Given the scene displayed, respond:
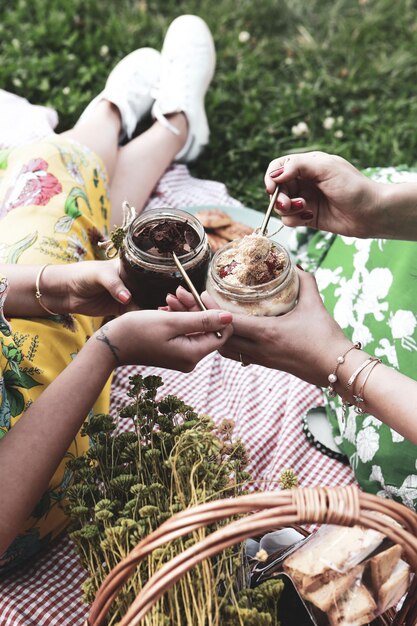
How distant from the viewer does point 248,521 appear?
0.99 metres

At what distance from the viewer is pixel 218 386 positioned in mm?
2195

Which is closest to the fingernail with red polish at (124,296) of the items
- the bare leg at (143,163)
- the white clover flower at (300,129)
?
the bare leg at (143,163)

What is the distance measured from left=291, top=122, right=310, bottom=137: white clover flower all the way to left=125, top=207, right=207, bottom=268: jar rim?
1.88m

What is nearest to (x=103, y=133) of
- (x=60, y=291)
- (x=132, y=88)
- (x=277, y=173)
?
(x=132, y=88)

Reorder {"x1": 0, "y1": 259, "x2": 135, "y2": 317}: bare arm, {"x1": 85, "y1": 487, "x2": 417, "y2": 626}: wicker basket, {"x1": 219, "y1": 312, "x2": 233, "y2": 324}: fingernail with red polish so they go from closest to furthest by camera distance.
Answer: {"x1": 85, "y1": 487, "x2": 417, "y2": 626}: wicker basket < {"x1": 219, "y1": 312, "x2": 233, "y2": 324}: fingernail with red polish < {"x1": 0, "y1": 259, "x2": 135, "y2": 317}: bare arm

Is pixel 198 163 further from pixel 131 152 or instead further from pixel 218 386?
pixel 218 386

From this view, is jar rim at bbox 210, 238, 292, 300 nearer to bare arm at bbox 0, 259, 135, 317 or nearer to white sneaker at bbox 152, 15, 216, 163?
bare arm at bbox 0, 259, 135, 317

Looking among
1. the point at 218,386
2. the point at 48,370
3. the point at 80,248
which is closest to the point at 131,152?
the point at 80,248

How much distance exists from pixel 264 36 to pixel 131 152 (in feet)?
4.82

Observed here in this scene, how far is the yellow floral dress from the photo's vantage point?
5.21ft

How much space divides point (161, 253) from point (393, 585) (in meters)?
0.79

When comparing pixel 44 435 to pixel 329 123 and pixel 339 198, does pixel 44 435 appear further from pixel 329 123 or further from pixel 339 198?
pixel 329 123

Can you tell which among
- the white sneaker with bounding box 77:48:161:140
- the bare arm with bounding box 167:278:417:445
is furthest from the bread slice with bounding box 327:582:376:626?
the white sneaker with bounding box 77:48:161:140

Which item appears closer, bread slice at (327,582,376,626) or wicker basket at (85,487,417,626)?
wicker basket at (85,487,417,626)
